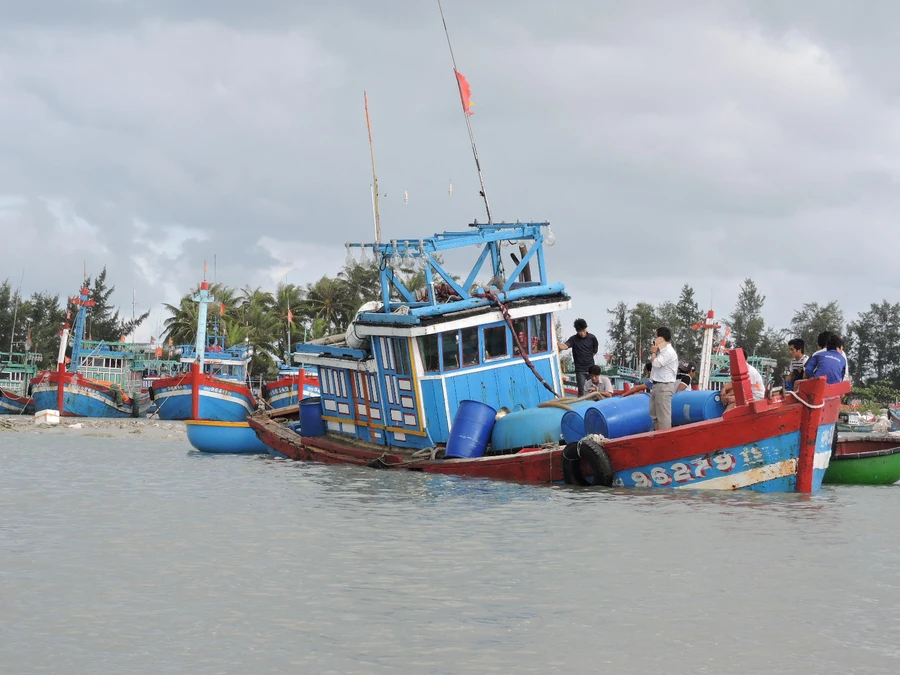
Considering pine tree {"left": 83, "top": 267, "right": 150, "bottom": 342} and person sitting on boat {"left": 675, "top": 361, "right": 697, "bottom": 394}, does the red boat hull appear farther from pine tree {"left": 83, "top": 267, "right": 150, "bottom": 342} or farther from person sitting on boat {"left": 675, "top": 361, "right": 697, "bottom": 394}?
pine tree {"left": 83, "top": 267, "right": 150, "bottom": 342}

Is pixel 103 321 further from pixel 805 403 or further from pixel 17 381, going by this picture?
pixel 805 403

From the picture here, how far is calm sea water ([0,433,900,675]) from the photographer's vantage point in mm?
7730

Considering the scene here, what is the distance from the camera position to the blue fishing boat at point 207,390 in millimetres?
53719

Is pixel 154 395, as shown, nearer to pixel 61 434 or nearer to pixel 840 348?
pixel 61 434

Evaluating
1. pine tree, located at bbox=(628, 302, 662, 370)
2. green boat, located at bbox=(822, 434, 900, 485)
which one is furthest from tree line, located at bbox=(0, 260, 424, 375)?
green boat, located at bbox=(822, 434, 900, 485)

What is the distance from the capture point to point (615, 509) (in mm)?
14453

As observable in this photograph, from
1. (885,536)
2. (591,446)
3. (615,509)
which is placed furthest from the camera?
(591,446)

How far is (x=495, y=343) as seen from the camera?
69.6ft

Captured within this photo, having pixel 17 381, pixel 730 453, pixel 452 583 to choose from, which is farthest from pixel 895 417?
pixel 17 381

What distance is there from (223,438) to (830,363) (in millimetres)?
19594

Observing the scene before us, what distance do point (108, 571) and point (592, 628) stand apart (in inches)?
195

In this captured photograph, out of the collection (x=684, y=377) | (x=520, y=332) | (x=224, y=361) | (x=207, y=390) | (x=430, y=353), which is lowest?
(x=684, y=377)

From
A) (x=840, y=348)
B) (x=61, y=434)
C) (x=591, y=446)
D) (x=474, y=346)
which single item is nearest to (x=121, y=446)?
(x=61, y=434)

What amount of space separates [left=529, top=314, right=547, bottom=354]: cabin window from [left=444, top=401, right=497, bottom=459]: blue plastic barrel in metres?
2.49
